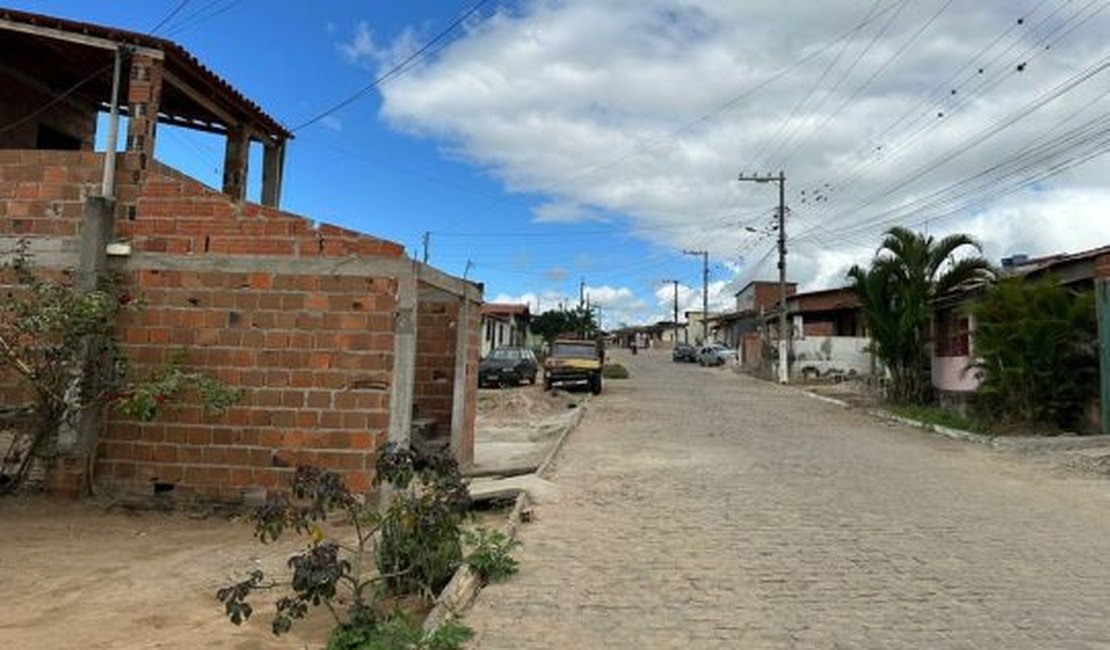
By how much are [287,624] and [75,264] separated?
7.06m

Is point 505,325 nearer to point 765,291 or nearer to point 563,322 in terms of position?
point 563,322

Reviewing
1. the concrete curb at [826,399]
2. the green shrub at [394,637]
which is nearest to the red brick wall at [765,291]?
the concrete curb at [826,399]

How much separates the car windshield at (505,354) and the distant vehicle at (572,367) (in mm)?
3425

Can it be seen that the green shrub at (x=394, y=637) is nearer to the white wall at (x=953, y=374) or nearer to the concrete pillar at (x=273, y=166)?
the concrete pillar at (x=273, y=166)

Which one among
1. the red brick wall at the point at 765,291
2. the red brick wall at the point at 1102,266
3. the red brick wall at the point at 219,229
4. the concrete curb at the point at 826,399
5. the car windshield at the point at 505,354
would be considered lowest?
the concrete curb at the point at 826,399

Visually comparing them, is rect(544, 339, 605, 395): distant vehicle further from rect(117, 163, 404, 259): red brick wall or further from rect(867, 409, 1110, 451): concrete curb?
rect(117, 163, 404, 259): red brick wall

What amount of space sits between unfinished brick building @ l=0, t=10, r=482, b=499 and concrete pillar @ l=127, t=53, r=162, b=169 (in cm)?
2

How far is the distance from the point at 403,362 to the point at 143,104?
4.21 meters

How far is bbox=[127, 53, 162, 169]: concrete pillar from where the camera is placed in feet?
35.0

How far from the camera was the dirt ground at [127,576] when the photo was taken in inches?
235

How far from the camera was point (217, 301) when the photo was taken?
1037 cm

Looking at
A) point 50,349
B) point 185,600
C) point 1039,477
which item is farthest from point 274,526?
point 1039,477

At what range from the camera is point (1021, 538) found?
28.7 ft

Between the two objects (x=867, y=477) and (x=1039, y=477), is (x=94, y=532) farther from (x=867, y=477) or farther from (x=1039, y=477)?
(x=1039, y=477)
